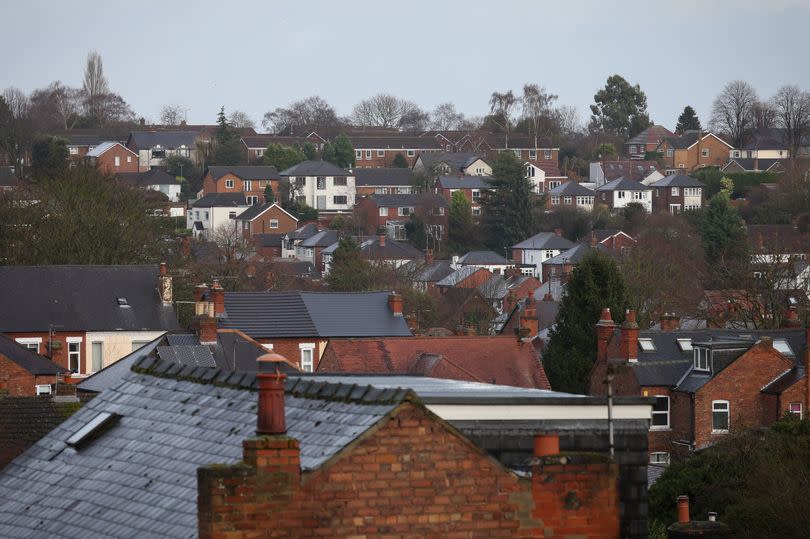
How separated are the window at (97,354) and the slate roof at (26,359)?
7394 millimetres

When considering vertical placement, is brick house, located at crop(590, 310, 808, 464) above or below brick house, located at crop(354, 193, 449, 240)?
below

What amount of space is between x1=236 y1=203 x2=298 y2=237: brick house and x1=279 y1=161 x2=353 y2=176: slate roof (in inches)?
404

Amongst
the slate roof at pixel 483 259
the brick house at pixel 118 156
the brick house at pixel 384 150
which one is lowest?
the slate roof at pixel 483 259

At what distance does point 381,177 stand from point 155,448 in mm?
140354

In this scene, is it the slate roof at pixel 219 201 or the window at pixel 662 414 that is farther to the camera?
the slate roof at pixel 219 201

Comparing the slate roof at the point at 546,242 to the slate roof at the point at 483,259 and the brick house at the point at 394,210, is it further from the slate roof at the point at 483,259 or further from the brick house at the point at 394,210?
the brick house at the point at 394,210

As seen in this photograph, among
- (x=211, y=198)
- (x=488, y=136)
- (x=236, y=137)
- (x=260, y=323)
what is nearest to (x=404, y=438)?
(x=260, y=323)

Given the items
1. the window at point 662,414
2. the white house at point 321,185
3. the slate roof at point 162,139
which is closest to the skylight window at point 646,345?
the window at point 662,414

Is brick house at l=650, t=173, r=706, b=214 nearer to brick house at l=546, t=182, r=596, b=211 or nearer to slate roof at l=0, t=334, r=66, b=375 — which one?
brick house at l=546, t=182, r=596, b=211

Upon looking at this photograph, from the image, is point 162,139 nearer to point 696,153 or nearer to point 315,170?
point 315,170

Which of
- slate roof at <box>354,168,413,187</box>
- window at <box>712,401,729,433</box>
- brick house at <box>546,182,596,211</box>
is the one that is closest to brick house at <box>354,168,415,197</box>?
slate roof at <box>354,168,413,187</box>

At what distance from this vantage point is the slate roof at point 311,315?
51000mm

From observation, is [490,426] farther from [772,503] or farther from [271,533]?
[772,503]

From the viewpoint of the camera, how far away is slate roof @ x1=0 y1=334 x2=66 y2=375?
Answer: 153ft
